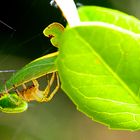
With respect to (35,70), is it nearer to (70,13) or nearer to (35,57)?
(70,13)

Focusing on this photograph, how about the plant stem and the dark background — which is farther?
the dark background

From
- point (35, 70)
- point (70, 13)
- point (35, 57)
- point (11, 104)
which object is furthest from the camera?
point (35, 57)

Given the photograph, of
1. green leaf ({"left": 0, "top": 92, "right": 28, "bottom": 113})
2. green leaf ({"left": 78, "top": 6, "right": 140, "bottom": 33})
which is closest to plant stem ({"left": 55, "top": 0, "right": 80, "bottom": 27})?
green leaf ({"left": 78, "top": 6, "right": 140, "bottom": 33})

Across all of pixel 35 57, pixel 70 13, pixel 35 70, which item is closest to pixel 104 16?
pixel 70 13

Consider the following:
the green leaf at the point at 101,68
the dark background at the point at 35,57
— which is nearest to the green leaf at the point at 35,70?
the green leaf at the point at 101,68

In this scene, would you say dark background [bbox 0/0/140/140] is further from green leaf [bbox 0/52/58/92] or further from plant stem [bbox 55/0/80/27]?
plant stem [bbox 55/0/80/27]

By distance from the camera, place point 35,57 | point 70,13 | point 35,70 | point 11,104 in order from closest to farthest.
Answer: point 70,13 < point 35,70 < point 11,104 < point 35,57

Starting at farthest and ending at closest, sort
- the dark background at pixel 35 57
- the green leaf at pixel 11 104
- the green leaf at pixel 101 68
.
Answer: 1. the dark background at pixel 35 57
2. the green leaf at pixel 11 104
3. the green leaf at pixel 101 68

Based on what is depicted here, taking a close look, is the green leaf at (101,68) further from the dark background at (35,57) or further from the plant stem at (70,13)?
the dark background at (35,57)

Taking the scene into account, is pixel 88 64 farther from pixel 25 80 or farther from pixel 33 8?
pixel 33 8
